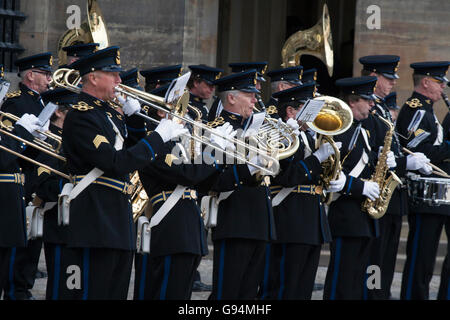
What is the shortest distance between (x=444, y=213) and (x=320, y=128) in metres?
1.98

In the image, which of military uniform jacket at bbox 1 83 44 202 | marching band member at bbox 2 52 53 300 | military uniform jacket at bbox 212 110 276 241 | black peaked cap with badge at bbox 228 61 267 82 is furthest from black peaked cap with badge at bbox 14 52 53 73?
military uniform jacket at bbox 212 110 276 241

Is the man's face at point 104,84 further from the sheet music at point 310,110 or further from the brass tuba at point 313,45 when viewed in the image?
the brass tuba at point 313,45

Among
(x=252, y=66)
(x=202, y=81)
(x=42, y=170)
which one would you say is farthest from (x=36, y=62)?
(x=252, y=66)

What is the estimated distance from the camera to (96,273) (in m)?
6.58

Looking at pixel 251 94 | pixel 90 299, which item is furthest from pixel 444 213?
pixel 90 299

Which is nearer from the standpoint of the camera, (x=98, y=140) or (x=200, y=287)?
(x=98, y=140)

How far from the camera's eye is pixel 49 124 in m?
8.47

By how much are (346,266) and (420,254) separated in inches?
46.2

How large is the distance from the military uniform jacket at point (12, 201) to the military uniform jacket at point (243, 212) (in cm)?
149

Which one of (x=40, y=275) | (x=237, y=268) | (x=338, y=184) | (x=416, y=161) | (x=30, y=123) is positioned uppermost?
(x=30, y=123)

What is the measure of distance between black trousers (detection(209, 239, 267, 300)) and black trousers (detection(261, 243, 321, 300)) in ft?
1.52

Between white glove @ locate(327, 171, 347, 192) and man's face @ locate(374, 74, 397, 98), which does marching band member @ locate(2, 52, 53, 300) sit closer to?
white glove @ locate(327, 171, 347, 192)

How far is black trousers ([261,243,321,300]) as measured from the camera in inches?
324

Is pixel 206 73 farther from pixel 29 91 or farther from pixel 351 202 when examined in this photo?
pixel 351 202
